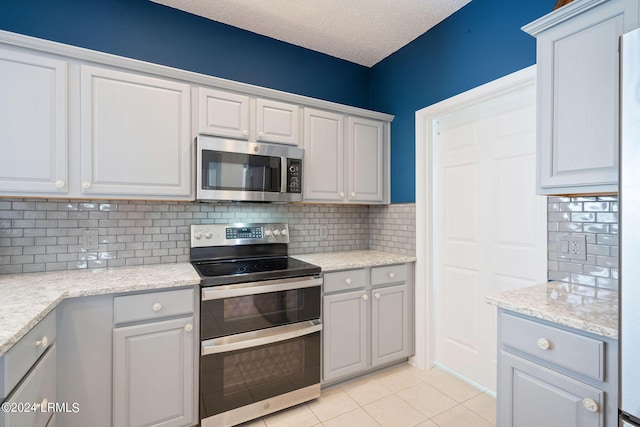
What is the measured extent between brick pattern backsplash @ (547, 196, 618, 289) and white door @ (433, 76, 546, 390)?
175 millimetres

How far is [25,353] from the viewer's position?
1112 millimetres

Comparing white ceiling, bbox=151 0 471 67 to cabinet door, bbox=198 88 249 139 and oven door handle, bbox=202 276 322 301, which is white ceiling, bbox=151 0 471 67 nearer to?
cabinet door, bbox=198 88 249 139

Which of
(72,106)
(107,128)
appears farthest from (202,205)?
(72,106)

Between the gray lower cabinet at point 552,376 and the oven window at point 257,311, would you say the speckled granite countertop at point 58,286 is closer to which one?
the oven window at point 257,311

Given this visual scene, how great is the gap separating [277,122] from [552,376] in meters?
2.10

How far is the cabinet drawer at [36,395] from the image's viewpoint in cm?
102

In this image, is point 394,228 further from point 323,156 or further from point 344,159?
point 323,156

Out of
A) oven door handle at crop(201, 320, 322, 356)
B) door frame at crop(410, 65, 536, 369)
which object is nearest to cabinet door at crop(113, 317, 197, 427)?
oven door handle at crop(201, 320, 322, 356)

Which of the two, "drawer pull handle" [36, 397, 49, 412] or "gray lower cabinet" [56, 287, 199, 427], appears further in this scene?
"gray lower cabinet" [56, 287, 199, 427]

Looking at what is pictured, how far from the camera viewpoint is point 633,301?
861mm

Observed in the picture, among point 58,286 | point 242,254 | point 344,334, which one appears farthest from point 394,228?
point 58,286

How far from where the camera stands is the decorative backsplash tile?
1840 millimetres

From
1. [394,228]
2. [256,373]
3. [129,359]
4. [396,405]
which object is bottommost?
[396,405]

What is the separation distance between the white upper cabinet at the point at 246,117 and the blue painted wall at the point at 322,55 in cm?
47
